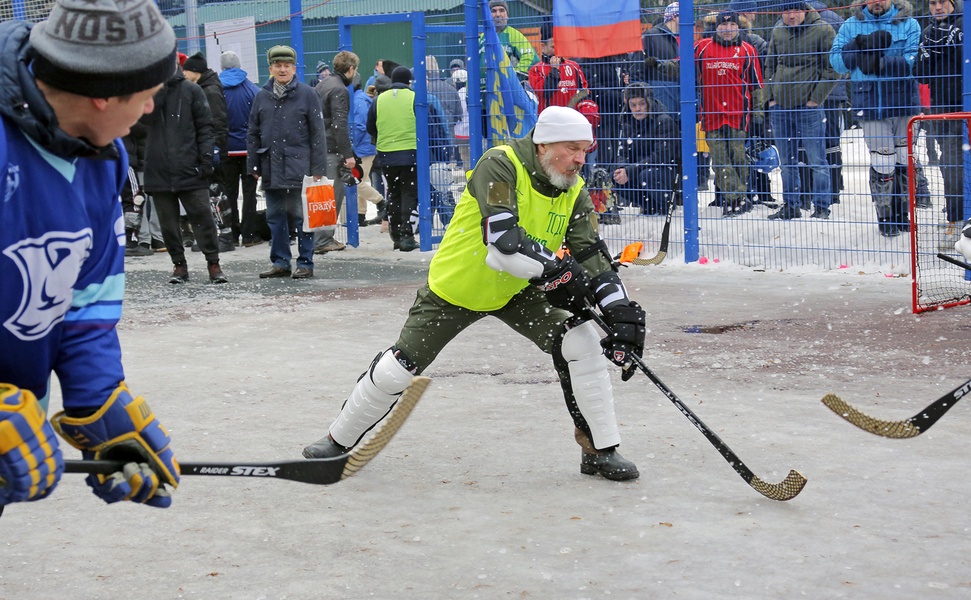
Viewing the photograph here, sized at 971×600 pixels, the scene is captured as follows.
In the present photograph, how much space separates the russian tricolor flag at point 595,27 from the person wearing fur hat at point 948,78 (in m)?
2.57

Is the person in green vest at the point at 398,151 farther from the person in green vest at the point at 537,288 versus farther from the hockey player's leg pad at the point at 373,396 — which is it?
the hockey player's leg pad at the point at 373,396

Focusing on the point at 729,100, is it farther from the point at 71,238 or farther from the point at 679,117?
the point at 71,238

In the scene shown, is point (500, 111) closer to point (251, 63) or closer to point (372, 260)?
point (372, 260)

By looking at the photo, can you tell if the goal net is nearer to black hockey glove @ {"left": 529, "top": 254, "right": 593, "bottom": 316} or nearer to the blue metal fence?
the blue metal fence

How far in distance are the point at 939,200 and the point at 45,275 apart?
8.11 metres

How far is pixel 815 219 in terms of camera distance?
32.9 ft

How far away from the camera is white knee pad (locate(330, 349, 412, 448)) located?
4906 millimetres

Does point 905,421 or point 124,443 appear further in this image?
point 905,421

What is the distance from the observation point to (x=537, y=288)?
5.06 metres

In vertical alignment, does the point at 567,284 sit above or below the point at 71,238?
below

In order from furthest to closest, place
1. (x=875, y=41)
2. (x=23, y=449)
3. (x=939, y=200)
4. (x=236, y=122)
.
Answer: (x=236, y=122) → (x=875, y=41) → (x=939, y=200) → (x=23, y=449)


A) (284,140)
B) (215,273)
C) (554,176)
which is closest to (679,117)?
(284,140)

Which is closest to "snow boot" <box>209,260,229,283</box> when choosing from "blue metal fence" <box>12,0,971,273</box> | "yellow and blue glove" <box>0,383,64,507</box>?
"blue metal fence" <box>12,0,971,273</box>

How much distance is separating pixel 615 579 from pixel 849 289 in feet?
19.6
